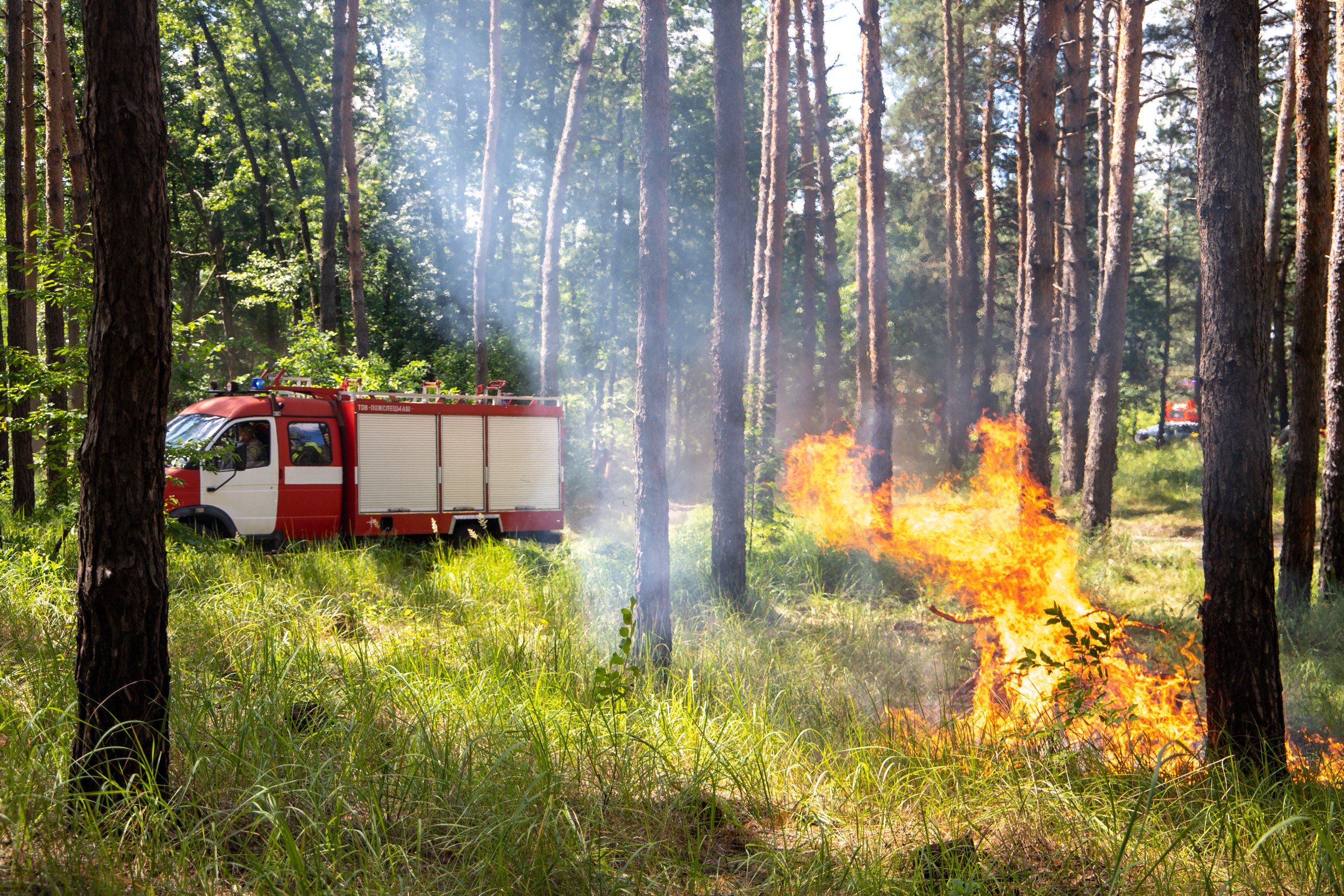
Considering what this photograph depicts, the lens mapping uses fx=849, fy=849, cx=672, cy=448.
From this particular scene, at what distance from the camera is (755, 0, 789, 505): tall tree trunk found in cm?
1644

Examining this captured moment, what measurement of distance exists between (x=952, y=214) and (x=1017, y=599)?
21.1 metres

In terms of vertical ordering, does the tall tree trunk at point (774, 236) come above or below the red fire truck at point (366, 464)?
above

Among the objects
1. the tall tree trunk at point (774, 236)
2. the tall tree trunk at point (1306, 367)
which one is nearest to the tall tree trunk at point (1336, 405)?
the tall tree trunk at point (1306, 367)

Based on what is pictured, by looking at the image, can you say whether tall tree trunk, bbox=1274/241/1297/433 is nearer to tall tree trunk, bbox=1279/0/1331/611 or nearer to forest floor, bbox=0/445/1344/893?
tall tree trunk, bbox=1279/0/1331/611

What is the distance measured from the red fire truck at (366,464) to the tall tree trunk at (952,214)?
14.9 meters

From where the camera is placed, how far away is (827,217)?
24359 millimetres

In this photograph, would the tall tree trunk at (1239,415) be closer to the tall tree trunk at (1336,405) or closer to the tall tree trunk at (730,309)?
the tall tree trunk at (730,309)

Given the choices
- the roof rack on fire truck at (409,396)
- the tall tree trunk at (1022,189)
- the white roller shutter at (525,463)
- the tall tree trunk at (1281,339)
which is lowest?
the white roller shutter at (525,463)

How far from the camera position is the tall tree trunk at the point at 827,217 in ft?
69.5

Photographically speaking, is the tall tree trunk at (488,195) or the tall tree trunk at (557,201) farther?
the tall tree trunk at (488,195)

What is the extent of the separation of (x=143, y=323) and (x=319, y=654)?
2.70m

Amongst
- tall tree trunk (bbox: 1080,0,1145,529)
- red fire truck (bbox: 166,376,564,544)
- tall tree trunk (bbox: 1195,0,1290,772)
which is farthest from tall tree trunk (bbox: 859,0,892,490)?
tall tree trunk (bbox: 1195,0,1290,772)

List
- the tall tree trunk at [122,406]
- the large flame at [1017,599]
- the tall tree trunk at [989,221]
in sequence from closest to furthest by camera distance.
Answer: the tall tree trunk at [122,406]
the large flame at [1017,599]
the tall tree trunk at [989,221]

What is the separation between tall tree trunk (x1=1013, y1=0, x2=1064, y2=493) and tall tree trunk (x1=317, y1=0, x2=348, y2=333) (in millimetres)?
13549
